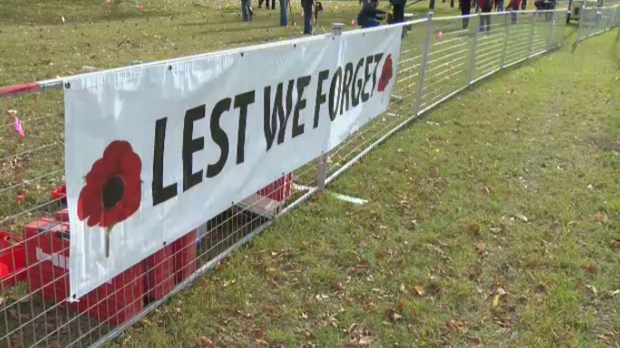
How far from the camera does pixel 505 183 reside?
228 inches

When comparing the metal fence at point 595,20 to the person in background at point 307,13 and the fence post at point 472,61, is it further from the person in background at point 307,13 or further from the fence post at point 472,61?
the fence post at point 472,61

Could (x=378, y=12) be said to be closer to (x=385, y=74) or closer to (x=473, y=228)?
(x=385, y=74)

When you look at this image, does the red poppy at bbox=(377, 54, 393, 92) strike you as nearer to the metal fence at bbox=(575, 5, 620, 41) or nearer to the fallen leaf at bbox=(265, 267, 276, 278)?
the fallen leaf at bbox=(265, 267, 276, 278)

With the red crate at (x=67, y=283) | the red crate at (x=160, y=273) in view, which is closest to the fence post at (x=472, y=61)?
the red crate at (x=160, y=273)

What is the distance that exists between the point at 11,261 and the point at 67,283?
0.32 m

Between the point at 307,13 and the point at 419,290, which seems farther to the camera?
the point at 307,13

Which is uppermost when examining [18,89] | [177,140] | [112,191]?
[18,89]

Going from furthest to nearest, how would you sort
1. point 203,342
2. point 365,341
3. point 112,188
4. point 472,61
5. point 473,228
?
point 472,61
point 473,228
point 365,341
point 203,342
point 112,188

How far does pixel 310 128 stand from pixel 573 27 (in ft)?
70.8

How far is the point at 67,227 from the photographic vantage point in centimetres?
291

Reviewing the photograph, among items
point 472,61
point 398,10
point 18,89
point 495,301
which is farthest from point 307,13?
point 18,89

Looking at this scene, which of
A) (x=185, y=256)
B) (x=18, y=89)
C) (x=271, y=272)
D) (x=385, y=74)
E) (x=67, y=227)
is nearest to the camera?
(x=18, y=89)

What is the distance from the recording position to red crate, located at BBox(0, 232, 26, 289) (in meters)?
3.04

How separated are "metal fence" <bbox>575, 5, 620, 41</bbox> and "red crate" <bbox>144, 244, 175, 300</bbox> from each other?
18094mm
